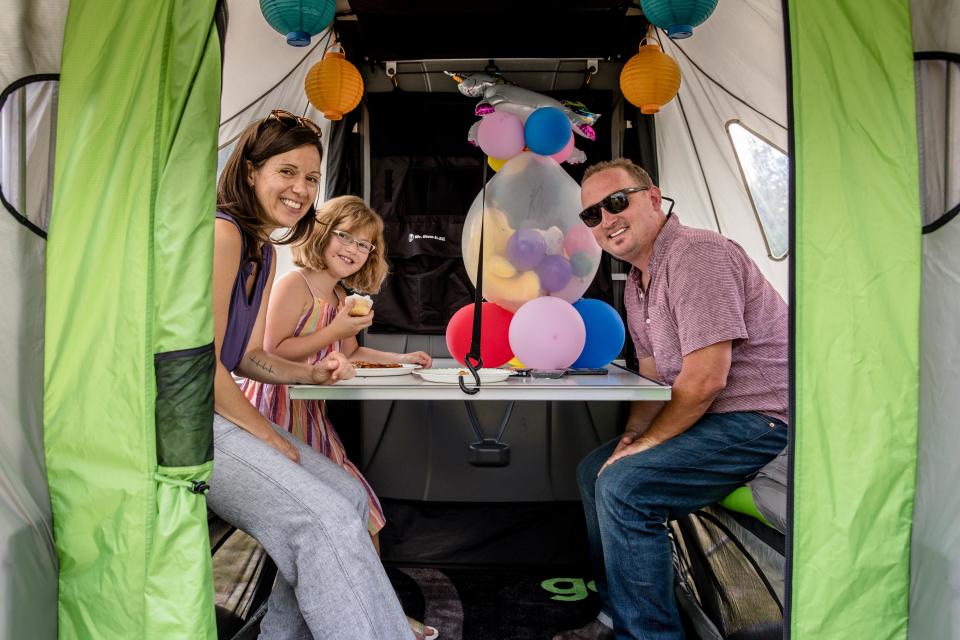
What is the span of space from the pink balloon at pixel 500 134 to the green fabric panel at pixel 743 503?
1.40 metres

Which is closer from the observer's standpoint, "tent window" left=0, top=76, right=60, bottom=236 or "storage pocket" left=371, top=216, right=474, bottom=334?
"tent window" left=0, top=76, right=60, bottom=236

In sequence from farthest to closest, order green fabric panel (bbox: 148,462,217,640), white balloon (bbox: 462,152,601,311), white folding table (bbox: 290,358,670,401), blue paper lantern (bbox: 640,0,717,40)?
1. white balloon (bbox: 462,152,601,311)
2. blue paper lantern (bbox: 640,0,717,40)
3. white folding table (bbox: 290,358,670,401)
4. green fabric panel (bbox: 148,462,217,640)

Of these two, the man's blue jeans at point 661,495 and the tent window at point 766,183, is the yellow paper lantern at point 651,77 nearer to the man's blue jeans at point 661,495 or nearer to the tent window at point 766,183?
the tent window at point 766,183

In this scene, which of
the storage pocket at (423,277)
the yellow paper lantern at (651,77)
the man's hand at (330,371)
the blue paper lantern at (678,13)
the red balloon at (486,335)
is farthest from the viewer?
the storage pocket at (423,277)

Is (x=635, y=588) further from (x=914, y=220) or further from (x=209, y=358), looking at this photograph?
(x=209, y=358)

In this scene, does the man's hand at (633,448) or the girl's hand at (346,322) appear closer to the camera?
the man's hand at (633,448)

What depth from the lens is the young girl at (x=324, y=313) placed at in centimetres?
216

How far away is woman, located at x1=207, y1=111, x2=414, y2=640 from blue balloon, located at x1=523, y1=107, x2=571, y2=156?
2.71 feet

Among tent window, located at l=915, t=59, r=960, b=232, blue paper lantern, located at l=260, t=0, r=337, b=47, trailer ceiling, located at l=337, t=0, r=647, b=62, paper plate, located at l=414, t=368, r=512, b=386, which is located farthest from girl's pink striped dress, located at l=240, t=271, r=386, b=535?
tent window, located at l=915, t=59, r=960, b=232

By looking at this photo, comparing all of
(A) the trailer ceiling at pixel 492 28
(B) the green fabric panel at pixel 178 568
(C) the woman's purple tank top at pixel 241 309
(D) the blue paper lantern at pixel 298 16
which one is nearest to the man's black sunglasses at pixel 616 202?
(A) the trailer ceiling at pixel 492 28

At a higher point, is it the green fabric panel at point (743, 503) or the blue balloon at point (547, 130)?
the blue balloon at point (547, 130)

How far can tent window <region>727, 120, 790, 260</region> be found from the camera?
270cm

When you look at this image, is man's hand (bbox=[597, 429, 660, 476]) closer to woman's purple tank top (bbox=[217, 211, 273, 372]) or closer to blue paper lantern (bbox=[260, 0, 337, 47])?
woman's purple tank top (bbox=[217, 211, 273, 372])

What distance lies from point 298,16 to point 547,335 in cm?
136
